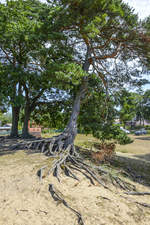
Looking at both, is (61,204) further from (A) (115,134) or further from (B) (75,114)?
(B) (75,114)

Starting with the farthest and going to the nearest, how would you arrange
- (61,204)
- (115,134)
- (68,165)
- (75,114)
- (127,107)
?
(75,114) → (127,107) → (115,134) → (68,165) → (61,204)

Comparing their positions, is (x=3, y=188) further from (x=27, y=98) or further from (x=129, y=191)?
(x=27, y=98)

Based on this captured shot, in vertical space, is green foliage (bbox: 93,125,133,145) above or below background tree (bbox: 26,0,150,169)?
below

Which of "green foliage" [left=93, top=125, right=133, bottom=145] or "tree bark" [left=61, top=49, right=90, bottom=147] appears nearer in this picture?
"green foliage" [left=93, top=125, right=133, bottom=145]

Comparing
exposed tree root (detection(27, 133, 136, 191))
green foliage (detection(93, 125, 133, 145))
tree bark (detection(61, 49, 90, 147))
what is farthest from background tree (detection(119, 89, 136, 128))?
exposed tree root (detection(27, 133, 136, 191))

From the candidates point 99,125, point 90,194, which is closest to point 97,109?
point 99,125

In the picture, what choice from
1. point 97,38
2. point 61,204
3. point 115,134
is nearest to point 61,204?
point 61,204

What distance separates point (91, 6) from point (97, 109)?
19.6 ft

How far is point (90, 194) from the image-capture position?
4.84 metres

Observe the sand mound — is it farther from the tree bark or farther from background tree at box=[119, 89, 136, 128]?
Answer: background tree at box=[119, 89, 136, 128]

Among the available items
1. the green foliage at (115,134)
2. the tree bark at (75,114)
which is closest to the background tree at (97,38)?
the tree bark at (75,114)

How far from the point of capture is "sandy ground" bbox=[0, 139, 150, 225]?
3609 millimetres

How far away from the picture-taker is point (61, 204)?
412 cm

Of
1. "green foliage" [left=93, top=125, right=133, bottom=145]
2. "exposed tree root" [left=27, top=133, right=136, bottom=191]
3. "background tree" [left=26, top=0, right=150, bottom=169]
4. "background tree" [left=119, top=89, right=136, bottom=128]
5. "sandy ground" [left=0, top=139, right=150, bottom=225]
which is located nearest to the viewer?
"sandy ground" [left=0, top=139, right=150, bottom=225]
